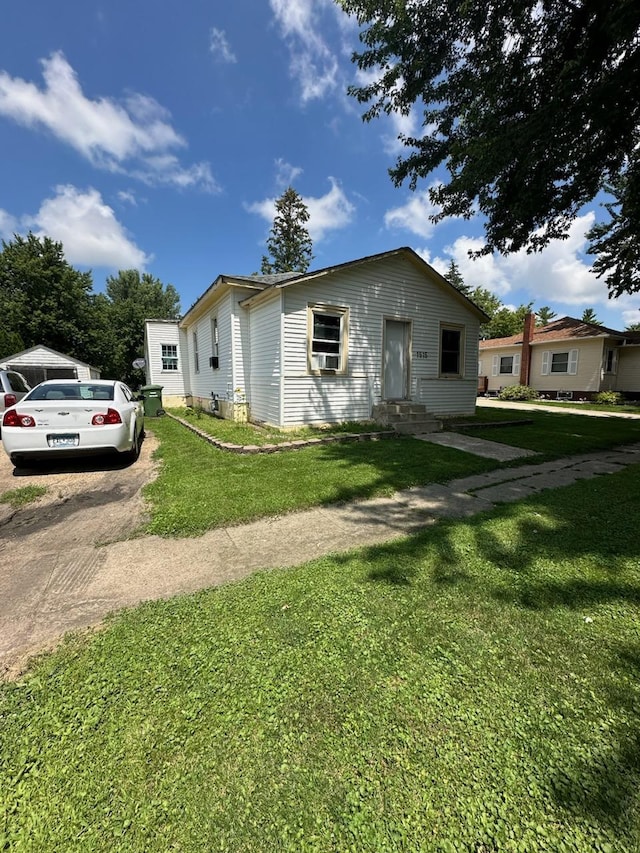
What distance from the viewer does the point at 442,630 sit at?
7.38 ft

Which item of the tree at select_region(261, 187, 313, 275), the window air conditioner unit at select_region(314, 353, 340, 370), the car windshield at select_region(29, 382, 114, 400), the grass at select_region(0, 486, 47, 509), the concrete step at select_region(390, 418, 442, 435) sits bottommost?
the grass at select_region(0, 486, 47, 509)

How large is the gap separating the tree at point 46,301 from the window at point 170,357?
18.7 m

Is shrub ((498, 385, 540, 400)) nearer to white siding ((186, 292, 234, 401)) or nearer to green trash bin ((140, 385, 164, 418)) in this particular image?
white siding ((186, 292, 234, 401))

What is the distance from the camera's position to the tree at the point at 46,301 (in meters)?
29.4

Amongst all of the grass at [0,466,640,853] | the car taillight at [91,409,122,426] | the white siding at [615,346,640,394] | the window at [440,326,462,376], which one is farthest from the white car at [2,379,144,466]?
the white siding at [615,346,640,394]

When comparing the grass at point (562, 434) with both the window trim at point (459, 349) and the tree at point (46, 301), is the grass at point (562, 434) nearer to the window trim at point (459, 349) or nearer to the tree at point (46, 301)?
the window trim at point (459, 349)

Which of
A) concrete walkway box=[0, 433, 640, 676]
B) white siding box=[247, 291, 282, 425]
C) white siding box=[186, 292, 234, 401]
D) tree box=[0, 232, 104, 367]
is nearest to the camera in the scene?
concrete walkway box=[0, 433, 640, 676]

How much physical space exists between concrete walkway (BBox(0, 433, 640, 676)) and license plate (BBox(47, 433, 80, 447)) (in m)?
2.15

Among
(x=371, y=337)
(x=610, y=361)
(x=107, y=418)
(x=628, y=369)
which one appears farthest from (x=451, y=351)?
(x=628, y=369)

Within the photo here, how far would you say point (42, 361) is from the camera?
847 inches

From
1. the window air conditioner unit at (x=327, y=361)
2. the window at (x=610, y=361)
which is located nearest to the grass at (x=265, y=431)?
the window air conditioner unit at (x=327, y=361)

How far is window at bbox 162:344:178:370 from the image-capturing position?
18.2m

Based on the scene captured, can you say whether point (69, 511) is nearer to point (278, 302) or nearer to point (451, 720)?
point (451, 720)

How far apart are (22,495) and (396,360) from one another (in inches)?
356
